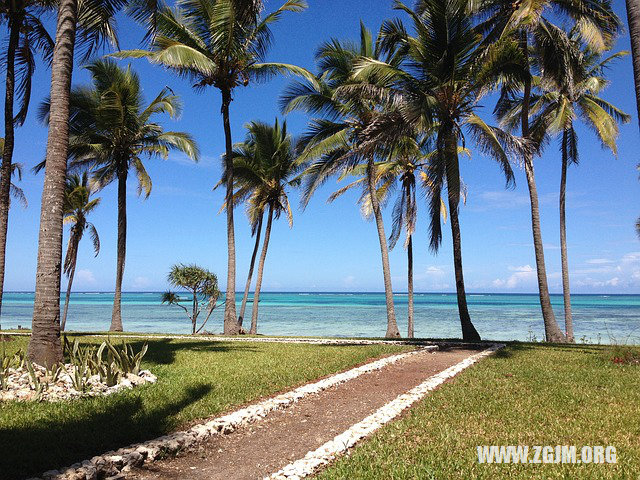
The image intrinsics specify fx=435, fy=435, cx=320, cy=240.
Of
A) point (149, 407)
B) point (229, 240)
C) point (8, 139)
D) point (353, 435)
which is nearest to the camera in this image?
point (353, 435)

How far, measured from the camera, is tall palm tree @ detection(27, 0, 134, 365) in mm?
7070

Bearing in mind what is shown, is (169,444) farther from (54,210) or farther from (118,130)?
(118,130)

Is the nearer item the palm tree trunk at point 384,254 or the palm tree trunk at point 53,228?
the palm tree trunk at point 53,228

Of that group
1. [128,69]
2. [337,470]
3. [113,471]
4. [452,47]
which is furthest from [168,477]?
[128,69]

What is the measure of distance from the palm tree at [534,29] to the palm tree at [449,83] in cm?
75

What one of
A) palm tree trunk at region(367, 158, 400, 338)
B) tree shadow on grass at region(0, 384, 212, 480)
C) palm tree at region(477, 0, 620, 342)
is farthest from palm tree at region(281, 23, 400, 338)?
tree shadow on grass at region(0, 384, 212, 480)

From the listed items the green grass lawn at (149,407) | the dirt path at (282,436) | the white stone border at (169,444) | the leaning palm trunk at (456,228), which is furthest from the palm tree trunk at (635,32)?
the white stone border at (169,444)

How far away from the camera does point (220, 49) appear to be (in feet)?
52.9

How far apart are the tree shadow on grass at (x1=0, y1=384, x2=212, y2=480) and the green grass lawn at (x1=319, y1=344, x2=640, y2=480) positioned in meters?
2.33

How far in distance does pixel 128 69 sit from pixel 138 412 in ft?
61.3

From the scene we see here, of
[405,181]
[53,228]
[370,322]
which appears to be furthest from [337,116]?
[370,322]

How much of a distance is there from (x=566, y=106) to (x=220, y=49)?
1405 cm

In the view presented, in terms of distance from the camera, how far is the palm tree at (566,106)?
14812mm

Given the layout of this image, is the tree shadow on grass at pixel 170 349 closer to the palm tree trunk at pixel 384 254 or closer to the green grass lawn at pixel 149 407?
the green grass lawn at pixel 149 407
